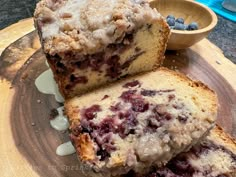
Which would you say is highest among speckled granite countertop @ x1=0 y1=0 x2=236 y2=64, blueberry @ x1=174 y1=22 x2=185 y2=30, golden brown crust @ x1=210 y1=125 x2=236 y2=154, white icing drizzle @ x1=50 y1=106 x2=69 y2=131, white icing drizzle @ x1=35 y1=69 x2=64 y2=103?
blueberry @ x1=174 y1=22 x2=185 y2=30

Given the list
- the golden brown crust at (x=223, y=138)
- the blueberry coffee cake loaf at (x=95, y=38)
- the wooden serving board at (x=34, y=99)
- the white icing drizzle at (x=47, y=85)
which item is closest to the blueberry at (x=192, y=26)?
the wooden serving board at (x=34, y=99)

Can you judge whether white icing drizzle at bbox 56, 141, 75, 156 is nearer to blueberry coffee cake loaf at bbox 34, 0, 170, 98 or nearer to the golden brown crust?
blueberry coffee cake loaf at bbox 34, 0, 170, 98


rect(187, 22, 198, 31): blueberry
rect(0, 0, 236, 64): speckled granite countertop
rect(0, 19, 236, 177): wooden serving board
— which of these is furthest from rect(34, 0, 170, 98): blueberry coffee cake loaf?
rect(0, 0, 236, 64): speckled granite countertop

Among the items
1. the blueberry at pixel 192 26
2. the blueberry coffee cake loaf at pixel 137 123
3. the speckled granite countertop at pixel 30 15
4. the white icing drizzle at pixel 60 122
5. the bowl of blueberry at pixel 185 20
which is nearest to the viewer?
the blueberry coffee cake loaf at pixel 137 123

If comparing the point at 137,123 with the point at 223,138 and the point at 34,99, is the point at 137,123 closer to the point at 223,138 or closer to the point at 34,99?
the point at 223,138

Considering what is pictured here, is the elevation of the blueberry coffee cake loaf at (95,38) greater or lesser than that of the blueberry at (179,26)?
greater

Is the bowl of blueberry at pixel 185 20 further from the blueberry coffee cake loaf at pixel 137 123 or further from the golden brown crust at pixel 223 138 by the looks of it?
the golden brown crust at pixel 223 138
